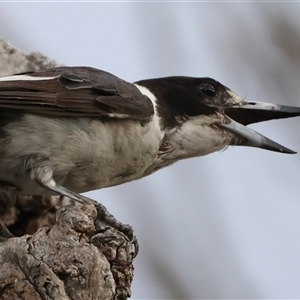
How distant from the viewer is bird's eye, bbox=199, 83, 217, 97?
2775mm

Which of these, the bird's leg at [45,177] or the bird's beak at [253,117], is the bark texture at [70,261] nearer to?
the bird's leg at [45,177]

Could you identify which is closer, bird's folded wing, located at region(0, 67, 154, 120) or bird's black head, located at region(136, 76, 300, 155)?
bird's folded wing, located at region(0, 67, 154, 120)

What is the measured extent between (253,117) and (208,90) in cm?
19

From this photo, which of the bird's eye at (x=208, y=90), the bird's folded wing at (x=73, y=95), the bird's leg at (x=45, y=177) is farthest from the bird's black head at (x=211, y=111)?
the bird's leg at (x=45, y=177)

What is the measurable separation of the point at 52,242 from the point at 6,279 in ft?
0.46

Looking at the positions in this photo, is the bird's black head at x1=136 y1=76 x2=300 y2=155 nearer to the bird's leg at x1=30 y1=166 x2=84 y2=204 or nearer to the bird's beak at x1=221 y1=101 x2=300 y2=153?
the bird's beak at x1=221 y1=101 x2=300 y2=153

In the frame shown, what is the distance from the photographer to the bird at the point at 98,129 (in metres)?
2.38

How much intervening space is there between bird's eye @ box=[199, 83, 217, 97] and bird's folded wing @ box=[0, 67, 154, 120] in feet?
0.86

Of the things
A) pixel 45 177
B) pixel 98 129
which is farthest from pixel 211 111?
pixel 45 177

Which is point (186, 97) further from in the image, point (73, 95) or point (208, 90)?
point (73, 95)

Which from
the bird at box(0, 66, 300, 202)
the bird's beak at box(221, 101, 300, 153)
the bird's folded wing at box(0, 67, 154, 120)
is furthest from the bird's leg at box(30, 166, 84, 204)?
the bird's beak at box(221, 101, 300, 153)

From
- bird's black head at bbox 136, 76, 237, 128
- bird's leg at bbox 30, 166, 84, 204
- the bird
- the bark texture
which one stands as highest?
bird's black head at bbox 136, 76, 237, 128

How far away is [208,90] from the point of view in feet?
9.14

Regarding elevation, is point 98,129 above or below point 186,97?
below
